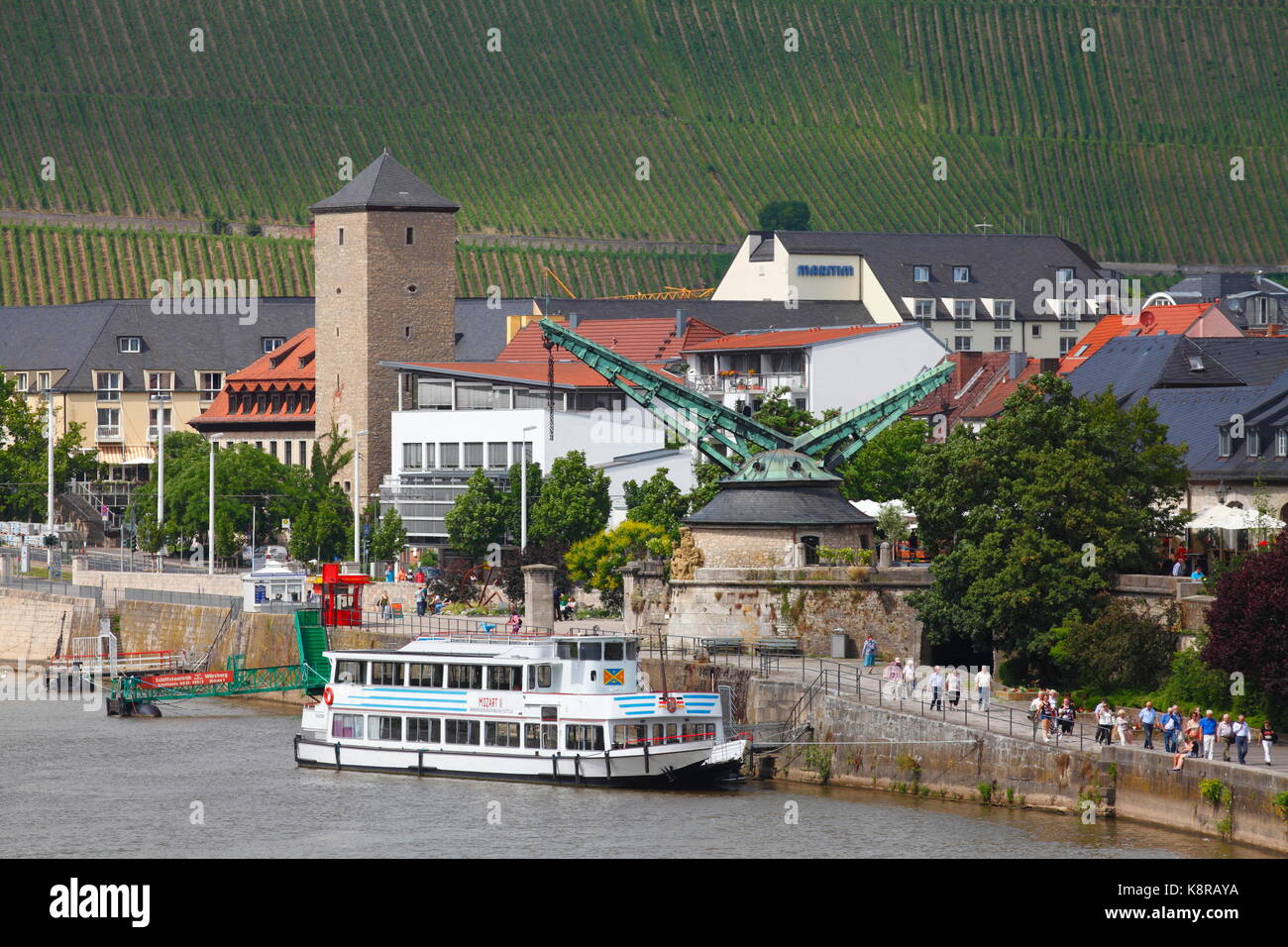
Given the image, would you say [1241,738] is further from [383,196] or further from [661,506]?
[383,196]

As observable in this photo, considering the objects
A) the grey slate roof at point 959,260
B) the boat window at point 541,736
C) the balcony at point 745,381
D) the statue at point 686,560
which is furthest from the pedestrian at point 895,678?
the grey slate roof at point 959,260

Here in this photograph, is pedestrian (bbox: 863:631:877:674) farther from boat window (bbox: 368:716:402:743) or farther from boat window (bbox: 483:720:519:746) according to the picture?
boat window (bbox: 368:716:402:743)

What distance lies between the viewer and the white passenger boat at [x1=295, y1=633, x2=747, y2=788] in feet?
214

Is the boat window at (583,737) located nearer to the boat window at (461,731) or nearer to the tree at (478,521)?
the boat window at (461,731)

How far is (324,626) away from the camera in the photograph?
8931 centimetres

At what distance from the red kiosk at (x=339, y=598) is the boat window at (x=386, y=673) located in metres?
20.0

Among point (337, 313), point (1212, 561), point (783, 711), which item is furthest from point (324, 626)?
point (337, 313)

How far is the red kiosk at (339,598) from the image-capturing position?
91.5 metres

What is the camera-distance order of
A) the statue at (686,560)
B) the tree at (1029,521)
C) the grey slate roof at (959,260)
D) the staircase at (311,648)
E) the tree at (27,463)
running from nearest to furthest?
the tree at (1029,521) < the statue at (686,560) < the staircase at (311,648) < the tree at (27,463) < the grey slate roof at (959,260)

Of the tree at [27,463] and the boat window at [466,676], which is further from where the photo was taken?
the tree at [27,463]

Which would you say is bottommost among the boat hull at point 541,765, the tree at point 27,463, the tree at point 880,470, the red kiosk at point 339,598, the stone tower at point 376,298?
the boat hull at point 541,765

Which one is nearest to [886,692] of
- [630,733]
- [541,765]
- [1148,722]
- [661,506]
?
[630,733]

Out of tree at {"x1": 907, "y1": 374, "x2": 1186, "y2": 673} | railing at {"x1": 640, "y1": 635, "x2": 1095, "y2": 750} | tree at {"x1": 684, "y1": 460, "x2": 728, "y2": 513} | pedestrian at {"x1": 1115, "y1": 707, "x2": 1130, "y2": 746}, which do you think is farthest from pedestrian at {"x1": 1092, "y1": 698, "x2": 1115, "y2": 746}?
tree at {"x1": 684, "y1": 460, "x2": 728, "y2": 513}

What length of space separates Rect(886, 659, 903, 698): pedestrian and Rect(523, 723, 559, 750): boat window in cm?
793
